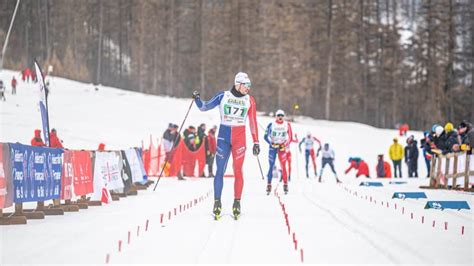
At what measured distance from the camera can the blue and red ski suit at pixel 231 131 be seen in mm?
10148

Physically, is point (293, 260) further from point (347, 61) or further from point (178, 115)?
point (347, 61)

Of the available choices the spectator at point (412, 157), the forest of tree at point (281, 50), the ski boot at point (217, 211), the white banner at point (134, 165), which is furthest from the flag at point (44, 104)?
the forest of tree at point (281, 50)

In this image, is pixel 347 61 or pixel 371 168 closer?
pixel 371 168

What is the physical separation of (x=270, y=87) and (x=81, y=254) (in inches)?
2050

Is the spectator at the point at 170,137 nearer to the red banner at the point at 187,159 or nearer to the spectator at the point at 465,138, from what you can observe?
the red banner at the point at 187,159

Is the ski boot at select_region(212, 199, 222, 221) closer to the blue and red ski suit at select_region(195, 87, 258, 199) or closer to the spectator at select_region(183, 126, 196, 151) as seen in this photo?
the blue and red ski suit at select_region(195, 87, 258, 199)

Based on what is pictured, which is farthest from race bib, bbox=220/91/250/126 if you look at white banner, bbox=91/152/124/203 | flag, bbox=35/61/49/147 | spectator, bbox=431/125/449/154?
spectator, bbox=431/125/449/154

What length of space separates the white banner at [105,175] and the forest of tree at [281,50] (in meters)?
35.4

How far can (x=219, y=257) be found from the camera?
20.6 feet

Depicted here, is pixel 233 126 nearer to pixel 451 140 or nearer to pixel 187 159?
pixel 451 140

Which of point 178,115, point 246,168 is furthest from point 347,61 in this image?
point 246,168

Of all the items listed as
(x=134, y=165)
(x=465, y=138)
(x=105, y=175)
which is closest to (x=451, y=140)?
(x=465, y=138)

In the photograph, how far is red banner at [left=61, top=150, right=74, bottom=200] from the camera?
37.9ft

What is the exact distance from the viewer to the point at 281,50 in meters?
54.5
